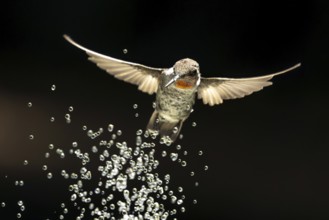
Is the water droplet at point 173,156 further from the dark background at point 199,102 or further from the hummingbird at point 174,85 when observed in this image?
the hummingbird at point 174,85

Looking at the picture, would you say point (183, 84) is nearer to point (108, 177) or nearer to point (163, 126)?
point (163, 126)

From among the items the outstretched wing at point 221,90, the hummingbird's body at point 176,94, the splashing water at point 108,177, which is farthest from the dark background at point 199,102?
the hummingbird's body at point 176,94

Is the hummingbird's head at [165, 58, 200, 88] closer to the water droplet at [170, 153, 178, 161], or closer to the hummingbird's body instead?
the hummingbird's body

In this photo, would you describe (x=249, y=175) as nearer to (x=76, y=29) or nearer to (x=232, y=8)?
(x=232, y=8)

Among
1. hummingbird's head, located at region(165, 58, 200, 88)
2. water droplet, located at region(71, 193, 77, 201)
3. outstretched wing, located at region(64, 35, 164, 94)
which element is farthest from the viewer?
water droplet, located at region(71, 193, 77, 201)

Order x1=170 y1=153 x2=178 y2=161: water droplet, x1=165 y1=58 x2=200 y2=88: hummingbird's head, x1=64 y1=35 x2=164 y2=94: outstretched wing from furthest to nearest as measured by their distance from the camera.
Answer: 1. x1=170 y1=153 x2=178 y2=161: water droplet
2. x1=64 y1=35 x2=164 y2=94: outstretched wing
3. x1=165 y1=58 x2=200 y2=88: hummingbird's head

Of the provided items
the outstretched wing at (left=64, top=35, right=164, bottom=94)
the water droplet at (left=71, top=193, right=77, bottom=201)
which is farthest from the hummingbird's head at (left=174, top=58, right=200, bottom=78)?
the water droplet at (left=71, top=193, right=77, bottom=201)

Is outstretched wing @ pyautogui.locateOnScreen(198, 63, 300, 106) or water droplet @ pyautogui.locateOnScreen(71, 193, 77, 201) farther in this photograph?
water droplet @ pyautogui.locateOnScreen(71, 193, 77, 201)
